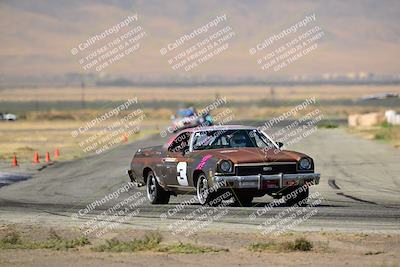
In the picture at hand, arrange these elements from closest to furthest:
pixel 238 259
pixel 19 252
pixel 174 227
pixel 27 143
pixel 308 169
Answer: pixel 238 259 < pixel 19 252 < pixel 174 227 < pixel 308 169 < pixel 27 143

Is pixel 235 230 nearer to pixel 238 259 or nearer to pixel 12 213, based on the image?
pixel 238 259

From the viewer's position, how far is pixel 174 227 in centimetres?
1473

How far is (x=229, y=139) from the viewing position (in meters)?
18.2

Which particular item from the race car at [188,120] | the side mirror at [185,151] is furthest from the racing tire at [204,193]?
the race car at [188,120]

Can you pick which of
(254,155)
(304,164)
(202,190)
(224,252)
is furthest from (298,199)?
(224,252)

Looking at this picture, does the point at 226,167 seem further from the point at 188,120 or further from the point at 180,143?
the point at 188,120

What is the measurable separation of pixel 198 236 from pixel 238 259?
2099 mm

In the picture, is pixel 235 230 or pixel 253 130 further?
pixel 253 130

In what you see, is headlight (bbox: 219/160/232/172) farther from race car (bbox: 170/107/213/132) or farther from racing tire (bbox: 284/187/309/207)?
race car (bbox: 170/107/213/132)

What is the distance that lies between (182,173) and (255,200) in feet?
7.85

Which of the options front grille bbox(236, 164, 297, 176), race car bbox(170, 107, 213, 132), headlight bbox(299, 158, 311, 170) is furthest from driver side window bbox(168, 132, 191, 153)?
race car bbox(170, 107, 213, 132)

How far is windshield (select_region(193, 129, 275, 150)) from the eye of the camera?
1812cm

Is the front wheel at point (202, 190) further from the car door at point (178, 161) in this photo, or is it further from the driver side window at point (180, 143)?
the driver side window at point (180, 143)

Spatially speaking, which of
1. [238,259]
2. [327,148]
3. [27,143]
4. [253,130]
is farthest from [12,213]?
[27,143]
